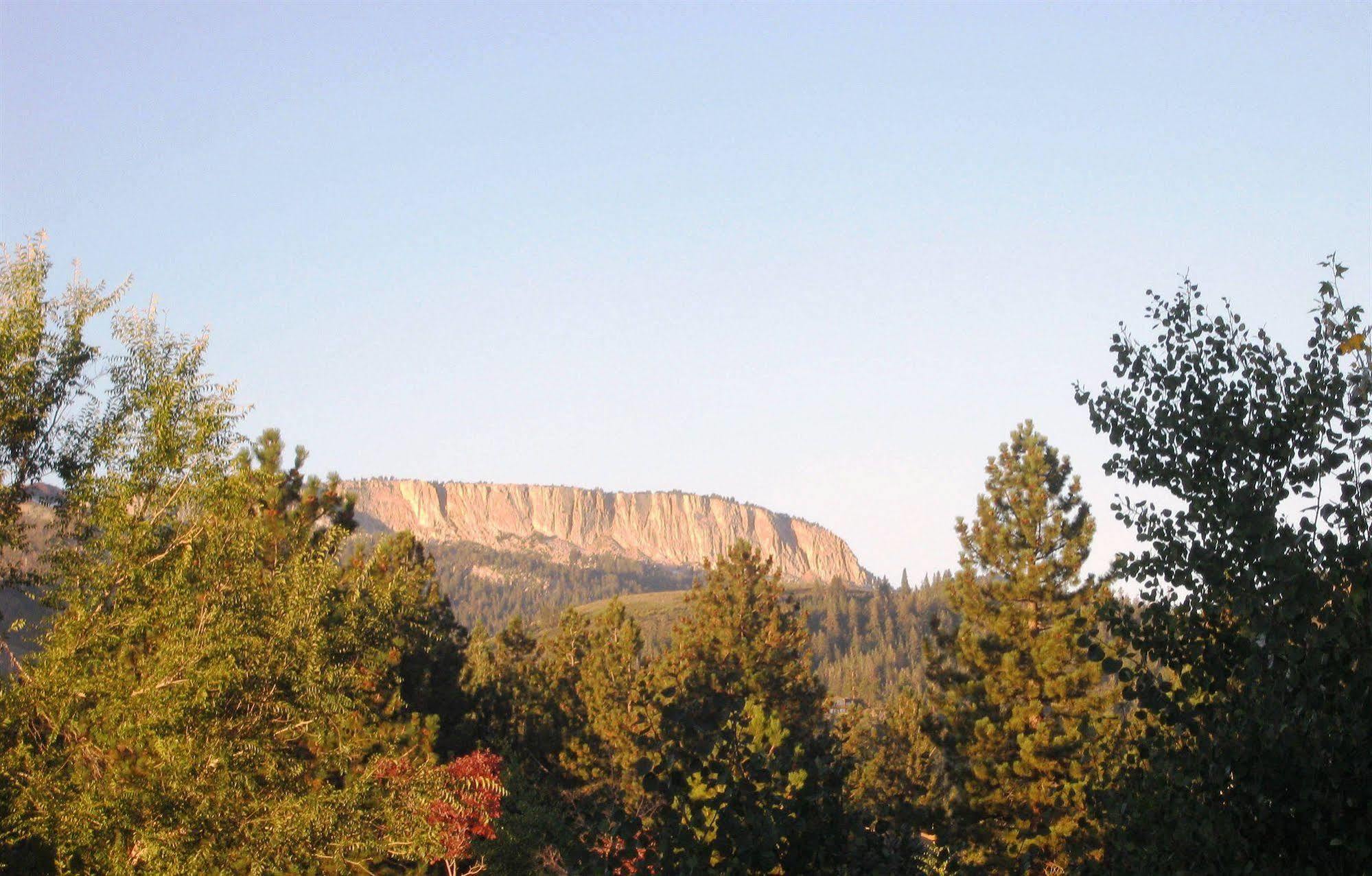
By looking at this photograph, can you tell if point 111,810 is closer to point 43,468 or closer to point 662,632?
point 43,468

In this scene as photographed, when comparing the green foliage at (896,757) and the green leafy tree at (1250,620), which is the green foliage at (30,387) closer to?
the green leafy tree at (1250,620)

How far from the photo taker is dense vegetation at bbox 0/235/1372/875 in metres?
6.60

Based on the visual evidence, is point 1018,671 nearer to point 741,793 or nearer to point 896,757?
point 741,793

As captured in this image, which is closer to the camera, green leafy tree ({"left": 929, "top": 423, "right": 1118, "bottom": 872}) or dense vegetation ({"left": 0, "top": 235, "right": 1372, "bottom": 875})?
dense vegetation ({"left": 0, "top": 235, "right": 1372, "bottom": 875})

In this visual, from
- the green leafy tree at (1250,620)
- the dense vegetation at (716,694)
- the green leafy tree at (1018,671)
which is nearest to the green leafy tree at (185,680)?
the dense vegetation at (716,694)

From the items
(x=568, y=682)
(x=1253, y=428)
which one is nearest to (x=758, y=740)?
(x=1253, y=428)

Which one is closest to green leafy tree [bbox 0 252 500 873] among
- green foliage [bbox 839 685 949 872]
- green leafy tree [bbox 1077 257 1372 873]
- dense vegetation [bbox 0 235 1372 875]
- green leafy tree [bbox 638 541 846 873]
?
dense vegetation [bbox 0 235 1372 875]

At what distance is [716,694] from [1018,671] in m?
16.2

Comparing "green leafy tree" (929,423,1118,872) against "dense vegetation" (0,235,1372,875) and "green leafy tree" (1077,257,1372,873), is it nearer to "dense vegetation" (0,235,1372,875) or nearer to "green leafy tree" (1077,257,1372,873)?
"dense vegetation" (0,235,1372,875)

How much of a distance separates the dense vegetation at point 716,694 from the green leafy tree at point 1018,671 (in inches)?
3.5

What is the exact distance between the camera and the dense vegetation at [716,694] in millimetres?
6598

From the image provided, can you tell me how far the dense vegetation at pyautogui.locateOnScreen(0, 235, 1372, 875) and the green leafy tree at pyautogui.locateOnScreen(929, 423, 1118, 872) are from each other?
9 centimetres

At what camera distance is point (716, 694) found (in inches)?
536

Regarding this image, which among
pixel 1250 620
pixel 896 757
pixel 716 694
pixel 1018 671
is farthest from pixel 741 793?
pixel 896 757
